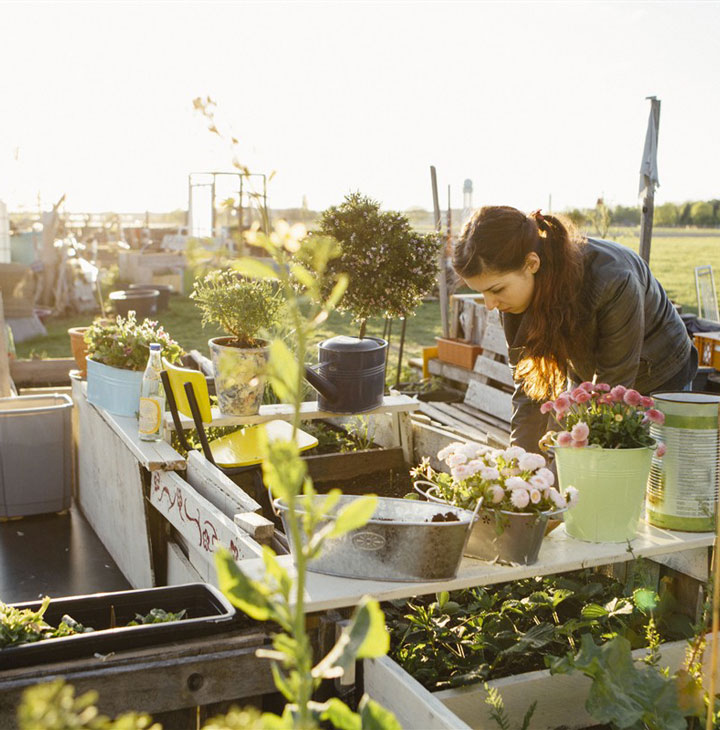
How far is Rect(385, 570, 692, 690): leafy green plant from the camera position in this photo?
72.2 inches

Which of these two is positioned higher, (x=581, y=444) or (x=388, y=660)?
(x=581, y=444)

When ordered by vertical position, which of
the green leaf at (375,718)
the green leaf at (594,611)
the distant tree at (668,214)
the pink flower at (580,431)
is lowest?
the green leaf at (594,611)

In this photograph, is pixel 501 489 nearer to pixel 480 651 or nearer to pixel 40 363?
pixel 480 651

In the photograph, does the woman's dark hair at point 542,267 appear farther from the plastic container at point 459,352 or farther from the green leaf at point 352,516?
the plastic container at point 459,352

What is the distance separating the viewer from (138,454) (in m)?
2.83

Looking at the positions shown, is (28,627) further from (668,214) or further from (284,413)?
(668,214)

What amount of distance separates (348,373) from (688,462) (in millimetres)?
1310

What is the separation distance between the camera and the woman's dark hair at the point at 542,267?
7.23 ft

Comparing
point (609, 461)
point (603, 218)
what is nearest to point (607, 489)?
point (609, 461)

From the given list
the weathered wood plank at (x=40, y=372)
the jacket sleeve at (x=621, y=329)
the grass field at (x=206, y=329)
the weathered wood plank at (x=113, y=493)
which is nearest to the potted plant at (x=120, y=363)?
the weathered wood plank at (x=113, y=493)

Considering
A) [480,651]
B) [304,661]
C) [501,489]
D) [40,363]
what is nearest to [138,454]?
[480,651]

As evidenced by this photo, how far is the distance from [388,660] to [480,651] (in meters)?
0.54

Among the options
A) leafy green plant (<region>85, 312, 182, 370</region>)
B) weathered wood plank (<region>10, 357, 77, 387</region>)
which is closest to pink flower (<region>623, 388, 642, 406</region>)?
leafy green plant (<region>85, 312, 182, 370</region>)

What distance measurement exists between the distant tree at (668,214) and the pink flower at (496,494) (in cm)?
3667
